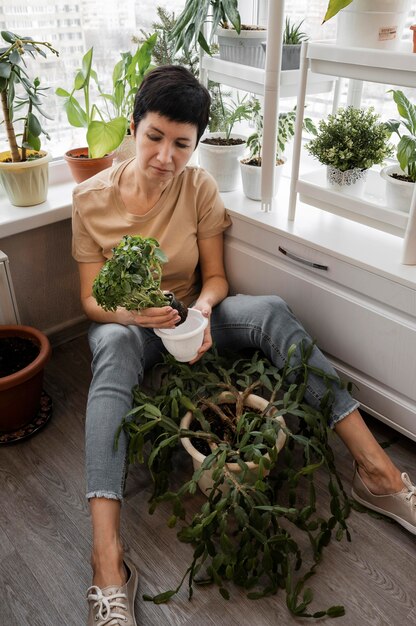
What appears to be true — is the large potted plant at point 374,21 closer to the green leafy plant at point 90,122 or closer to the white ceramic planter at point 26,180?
the green leafy plant at point 90,122

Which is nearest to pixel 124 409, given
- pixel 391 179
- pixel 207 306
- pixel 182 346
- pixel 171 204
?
pixel 182 346

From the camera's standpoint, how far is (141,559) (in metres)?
1.32

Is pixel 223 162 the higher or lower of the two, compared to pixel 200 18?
lower

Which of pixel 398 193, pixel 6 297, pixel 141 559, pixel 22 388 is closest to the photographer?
pixel 141 559

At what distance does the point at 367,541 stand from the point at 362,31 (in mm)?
1237

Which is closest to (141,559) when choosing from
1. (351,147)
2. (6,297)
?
(6,297)

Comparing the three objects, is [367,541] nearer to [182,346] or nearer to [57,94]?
[182,346]

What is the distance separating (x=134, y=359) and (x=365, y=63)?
2.99ft

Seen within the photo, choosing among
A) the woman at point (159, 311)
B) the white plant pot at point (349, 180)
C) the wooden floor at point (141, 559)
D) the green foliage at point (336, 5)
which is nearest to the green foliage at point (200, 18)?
the woman at point (159, 311)

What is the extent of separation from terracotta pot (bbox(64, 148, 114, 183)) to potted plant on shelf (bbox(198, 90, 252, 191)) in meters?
0.32

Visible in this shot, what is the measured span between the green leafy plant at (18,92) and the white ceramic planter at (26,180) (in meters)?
0.04

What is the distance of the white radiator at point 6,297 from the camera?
1.61 metres

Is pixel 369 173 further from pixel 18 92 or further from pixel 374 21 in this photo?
pixel 18 92

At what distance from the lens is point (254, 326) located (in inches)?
60.2
